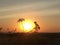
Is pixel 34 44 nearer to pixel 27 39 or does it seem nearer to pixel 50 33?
pixel 27 39

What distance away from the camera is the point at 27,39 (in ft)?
38.0

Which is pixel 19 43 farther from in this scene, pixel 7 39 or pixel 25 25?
pixel 25 25

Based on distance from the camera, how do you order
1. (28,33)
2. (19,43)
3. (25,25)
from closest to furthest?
(19,43) < (28,33) < (25,25)

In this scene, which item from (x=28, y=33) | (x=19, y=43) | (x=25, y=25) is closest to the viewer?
(x=19, y=43)

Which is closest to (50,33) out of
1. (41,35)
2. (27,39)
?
(41,35)

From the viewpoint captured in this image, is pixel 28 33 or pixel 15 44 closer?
pixel 15 44

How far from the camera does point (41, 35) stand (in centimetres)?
1216

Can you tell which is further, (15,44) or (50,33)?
(50,33)

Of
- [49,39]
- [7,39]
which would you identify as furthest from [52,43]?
[7,39]

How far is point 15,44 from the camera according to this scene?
11.5 m

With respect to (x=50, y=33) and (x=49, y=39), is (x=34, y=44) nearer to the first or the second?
(x=49, y=39)

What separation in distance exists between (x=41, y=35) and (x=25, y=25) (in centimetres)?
136

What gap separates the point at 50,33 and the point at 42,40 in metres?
1.31

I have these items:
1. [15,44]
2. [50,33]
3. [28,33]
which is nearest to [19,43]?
[15,44]
